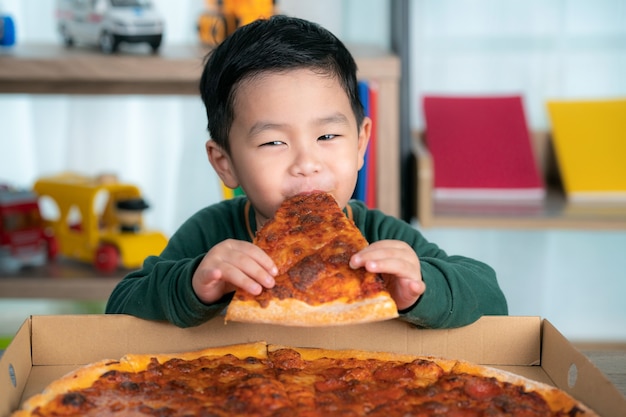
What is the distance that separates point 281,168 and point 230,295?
194mm

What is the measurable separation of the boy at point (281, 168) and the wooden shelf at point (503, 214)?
81cm

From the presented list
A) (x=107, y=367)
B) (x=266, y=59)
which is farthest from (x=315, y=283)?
(x=266, y=59)

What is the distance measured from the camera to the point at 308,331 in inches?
46.5

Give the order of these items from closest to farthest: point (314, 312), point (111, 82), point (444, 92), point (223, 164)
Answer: point (314, 312) → point (223, 164) → point (111, 82) → point (444, 92)

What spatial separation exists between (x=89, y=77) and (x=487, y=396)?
5.02ft

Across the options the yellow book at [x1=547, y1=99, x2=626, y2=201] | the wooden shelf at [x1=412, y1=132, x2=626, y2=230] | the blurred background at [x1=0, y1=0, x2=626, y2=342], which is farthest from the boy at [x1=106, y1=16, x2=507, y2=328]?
the blurred background at [x1=0, y1=0, x2=626, y2=342]

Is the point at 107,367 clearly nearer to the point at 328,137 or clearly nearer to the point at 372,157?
the point at 328,137

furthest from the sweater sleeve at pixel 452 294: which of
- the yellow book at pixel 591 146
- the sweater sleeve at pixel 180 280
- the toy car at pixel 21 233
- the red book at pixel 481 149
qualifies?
the toy car at pixel 21 233

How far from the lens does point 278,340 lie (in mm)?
1180

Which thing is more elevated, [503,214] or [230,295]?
[230,295]

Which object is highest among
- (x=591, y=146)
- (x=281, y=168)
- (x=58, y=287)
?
(x=281, y=168)

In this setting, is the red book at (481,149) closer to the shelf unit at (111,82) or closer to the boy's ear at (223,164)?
the shelf unit at (111,82)

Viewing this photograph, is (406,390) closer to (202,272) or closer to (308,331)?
(308,331)

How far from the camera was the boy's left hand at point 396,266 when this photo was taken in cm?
103
